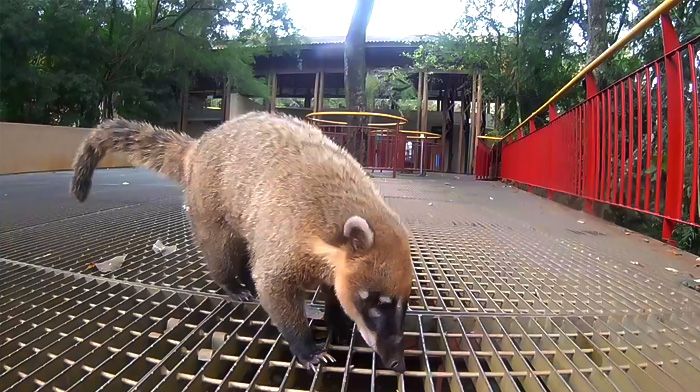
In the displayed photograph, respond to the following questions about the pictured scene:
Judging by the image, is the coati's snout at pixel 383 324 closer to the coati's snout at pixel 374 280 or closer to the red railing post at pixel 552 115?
the coati's snout at pixel 374 280

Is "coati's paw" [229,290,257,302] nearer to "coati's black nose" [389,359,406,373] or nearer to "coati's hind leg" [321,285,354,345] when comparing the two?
"coati's hind leg" [321,285,354,345]

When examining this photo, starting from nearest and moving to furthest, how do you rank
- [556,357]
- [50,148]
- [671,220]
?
[556,357] → [671,220] → [50,148]

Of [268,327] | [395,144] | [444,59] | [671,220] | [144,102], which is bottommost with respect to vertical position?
[268,327]

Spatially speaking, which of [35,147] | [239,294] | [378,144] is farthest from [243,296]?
[378,144]

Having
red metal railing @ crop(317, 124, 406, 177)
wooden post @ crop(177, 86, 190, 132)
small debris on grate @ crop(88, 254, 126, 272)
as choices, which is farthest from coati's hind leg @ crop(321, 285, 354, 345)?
wooden post @ crop(177, 86, 190, 132)

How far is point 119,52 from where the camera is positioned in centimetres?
1454

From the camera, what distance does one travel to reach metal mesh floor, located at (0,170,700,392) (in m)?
1.39

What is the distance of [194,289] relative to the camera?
2.10 m

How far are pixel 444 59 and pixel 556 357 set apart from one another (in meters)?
14.4

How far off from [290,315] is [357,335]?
24 cm

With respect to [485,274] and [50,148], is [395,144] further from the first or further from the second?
[485,274]

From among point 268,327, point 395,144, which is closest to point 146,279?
point 268,327

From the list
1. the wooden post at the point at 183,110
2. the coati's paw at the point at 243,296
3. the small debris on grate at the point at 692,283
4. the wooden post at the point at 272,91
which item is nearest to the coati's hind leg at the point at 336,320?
the coati's paw at the point at 243,296

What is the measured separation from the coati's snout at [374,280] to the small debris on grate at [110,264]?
3.70 feet
